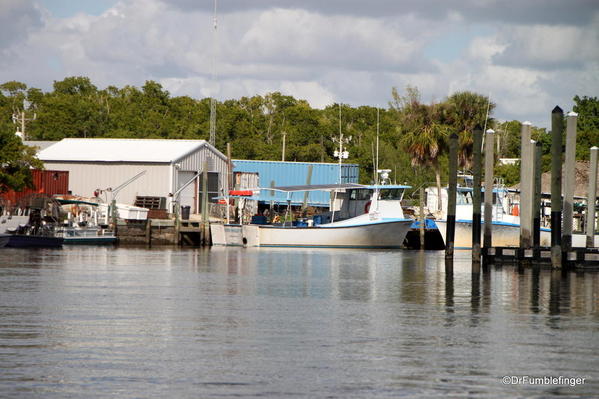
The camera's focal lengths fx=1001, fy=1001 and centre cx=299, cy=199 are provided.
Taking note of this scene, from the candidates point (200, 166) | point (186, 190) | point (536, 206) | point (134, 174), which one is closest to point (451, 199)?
point (536, 206)

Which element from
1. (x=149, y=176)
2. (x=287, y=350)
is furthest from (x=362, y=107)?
(x=287, y=350)

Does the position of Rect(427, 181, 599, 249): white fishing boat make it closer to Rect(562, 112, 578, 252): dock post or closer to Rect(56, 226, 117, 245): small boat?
Rect(562, 112, 578, 252): dock post

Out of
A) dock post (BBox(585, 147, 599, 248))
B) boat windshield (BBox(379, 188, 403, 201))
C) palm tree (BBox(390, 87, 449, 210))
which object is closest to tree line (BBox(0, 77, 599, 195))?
palm tree (BBox(390, 87, 449, 210))

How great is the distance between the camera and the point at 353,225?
2195 inches

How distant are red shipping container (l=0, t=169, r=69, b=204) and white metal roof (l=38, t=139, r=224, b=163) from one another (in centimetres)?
353

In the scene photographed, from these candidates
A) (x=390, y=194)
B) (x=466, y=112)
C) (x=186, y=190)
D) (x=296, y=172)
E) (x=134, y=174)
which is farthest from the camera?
(x=296, y=172)

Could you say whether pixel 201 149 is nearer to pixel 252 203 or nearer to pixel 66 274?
pixel 252 203

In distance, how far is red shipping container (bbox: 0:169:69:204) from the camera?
6406 centimetres

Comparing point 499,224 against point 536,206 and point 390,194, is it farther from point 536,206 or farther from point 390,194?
point 536,206

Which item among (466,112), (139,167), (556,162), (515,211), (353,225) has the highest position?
(466,112)

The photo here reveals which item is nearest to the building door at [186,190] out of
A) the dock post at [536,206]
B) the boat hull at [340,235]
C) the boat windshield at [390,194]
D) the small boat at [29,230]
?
the boat hull at [340,235]

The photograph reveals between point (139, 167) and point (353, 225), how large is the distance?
19496 mm

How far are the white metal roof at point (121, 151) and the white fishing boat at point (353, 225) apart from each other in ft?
47.6

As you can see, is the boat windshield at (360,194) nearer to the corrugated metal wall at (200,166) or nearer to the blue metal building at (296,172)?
the corrugated metal wall at (200,166)
